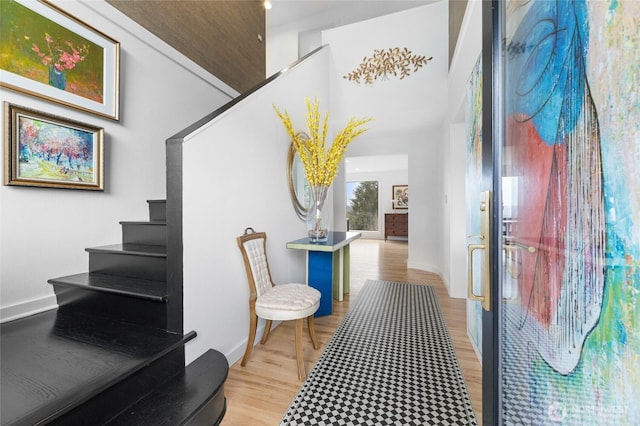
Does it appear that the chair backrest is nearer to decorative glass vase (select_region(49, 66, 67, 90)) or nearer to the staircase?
the staircase

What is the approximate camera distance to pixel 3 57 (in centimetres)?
141

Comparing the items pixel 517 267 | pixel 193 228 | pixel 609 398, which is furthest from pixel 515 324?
pixel 193 228

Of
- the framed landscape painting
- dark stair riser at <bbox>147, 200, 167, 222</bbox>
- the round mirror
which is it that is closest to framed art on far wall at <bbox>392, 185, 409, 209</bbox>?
the round mirror

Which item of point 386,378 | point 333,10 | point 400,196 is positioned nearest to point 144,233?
point 386,378

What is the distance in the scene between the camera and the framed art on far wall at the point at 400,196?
9265mm

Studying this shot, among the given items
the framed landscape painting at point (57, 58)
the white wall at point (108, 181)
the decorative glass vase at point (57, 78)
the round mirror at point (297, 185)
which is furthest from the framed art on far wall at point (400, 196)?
the decorative glass vase at point (57, 78)

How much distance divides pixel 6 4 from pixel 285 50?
451 cm

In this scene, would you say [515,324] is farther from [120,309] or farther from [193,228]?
[120,309]

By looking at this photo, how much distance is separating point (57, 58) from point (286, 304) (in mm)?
2181

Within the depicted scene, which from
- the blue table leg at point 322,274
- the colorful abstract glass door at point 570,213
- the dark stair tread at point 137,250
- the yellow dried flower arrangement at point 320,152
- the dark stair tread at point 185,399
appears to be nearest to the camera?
the colorful abstract glass door at point 570,213

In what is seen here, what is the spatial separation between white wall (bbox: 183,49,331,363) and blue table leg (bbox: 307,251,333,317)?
0.28m

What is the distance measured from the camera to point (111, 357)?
1.16m

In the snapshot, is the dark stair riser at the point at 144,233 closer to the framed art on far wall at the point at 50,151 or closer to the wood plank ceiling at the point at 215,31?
the framed art on far wall at the point at 50,151

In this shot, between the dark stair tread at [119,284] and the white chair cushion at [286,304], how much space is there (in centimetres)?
63
